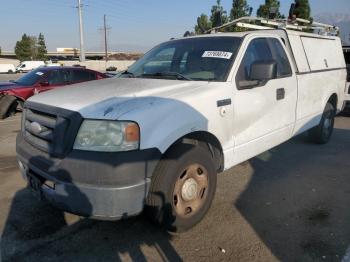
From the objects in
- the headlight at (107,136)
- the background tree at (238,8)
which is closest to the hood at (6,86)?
the headlight at (107,136)

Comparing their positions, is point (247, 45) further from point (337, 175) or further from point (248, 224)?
point (337, 175)

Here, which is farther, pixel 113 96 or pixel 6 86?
pixel 6 86

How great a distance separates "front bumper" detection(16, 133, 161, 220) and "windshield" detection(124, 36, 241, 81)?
1370 mm

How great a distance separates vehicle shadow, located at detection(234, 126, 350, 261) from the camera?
3307mm

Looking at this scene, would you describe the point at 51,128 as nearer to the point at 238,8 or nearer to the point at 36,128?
the point at 36,128

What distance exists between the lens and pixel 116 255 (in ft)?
10.5

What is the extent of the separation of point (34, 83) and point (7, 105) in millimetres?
1025

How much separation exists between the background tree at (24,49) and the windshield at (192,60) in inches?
3532

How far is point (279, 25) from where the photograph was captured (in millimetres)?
6746

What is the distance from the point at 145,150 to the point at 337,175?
11.2 ft

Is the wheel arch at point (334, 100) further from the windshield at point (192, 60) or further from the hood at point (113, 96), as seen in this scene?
the hood at point (113, 96)

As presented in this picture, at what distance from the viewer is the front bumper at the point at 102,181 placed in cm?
286

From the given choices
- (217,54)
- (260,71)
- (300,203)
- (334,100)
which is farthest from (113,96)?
(334,100)

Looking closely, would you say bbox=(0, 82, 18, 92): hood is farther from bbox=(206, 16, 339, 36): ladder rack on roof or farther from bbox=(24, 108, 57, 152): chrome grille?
bbox=(24, 108, 57, 152): chrome grille
